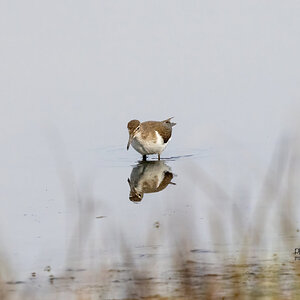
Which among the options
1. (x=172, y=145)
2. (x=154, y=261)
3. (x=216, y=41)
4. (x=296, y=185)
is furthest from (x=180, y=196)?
(x=216, y=41)

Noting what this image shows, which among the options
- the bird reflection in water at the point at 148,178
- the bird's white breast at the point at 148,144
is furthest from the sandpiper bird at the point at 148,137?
the bird reflection in water at the point at 148,178

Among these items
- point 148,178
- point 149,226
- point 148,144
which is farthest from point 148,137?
point 149,226

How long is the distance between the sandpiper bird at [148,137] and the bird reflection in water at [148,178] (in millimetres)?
289

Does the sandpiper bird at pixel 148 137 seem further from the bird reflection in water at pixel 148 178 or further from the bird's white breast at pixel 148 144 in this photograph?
the bird reflection in water at pixel 148 178

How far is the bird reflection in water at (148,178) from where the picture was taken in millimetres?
15498

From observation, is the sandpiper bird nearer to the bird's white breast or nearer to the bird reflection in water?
the bird's white breast

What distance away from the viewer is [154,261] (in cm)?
1116

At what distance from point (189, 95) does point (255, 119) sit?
8.68 ft

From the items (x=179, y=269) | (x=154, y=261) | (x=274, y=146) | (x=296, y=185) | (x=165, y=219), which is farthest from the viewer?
(x=274, y=146)

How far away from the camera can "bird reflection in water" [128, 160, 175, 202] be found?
1550 cm

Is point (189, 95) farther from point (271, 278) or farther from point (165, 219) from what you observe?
point (271, 278)

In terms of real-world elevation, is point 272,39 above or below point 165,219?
above

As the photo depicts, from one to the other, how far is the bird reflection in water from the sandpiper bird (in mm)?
289

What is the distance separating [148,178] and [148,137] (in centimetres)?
193
